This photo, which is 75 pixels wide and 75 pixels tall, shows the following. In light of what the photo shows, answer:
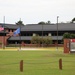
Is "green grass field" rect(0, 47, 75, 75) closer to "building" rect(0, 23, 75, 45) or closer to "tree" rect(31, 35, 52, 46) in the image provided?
"tree" rect(31, 35, 52, 46)

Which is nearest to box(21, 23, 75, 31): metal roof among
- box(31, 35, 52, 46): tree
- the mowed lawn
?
box(31, 35, 52, 46): tree

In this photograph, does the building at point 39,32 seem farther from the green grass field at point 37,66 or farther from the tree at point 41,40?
the green grass field at point 37,66

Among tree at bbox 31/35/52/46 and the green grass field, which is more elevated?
tree at bbox 31/35/52/46

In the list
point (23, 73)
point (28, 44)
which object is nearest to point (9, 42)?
point (28, 44)

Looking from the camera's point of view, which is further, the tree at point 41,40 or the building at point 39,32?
the building at point 39,32

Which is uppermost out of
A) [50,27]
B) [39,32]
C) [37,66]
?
[50,27]

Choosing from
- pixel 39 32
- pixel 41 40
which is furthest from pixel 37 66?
pixel 39 32

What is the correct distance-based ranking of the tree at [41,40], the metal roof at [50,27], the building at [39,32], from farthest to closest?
the metal roof at [50,27] < the building at [39,32] < the tree at [41,40]

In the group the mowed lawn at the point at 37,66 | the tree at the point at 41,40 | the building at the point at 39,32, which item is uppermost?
the building at the point at 39,32

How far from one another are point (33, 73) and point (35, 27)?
334ft

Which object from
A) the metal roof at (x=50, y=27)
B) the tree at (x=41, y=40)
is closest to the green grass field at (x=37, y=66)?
the tree at (x=41, y=40)

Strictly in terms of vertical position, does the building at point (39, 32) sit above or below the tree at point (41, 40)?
above

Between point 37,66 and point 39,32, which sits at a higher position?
point 39,32

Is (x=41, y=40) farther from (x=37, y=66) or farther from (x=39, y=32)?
(x=37, y=66)
